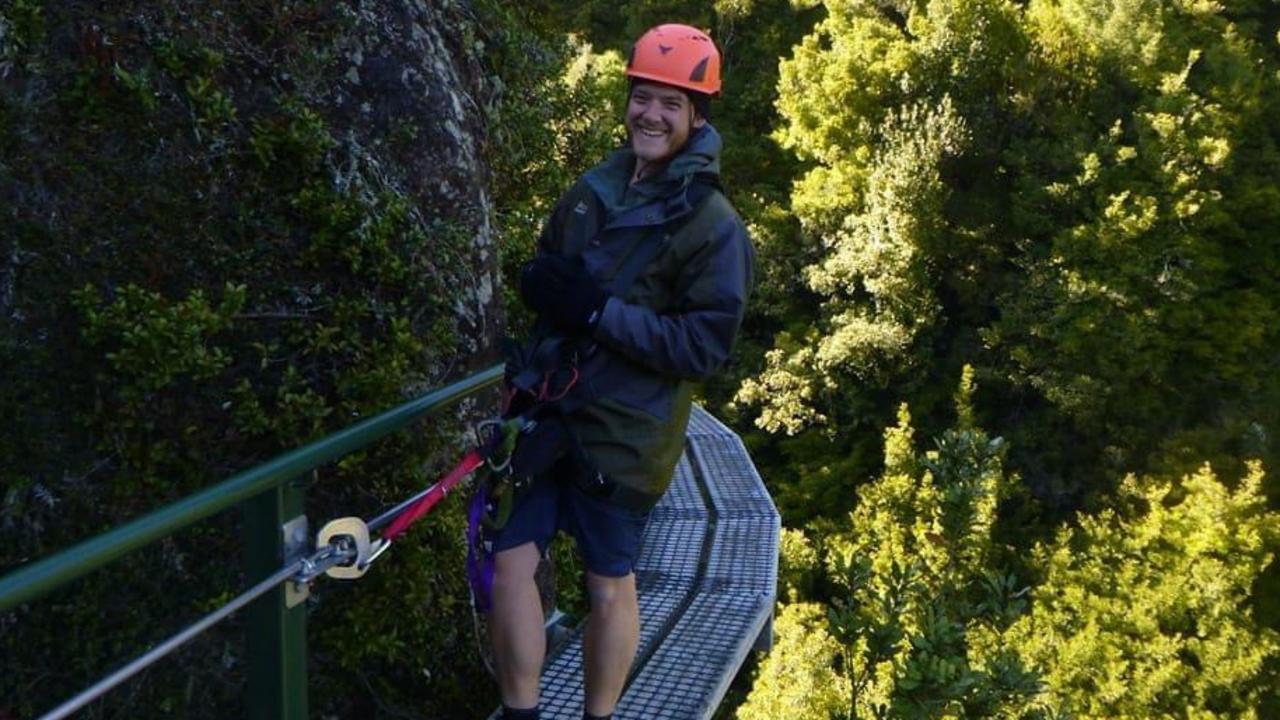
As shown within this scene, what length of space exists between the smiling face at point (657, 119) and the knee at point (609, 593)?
1051 mm

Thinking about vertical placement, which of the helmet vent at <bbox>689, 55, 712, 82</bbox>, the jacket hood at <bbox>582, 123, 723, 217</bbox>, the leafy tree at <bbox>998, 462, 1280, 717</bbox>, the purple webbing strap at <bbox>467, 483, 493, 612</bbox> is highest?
the helmet vent at <bbox>689, 55, 712, 82</bbox>

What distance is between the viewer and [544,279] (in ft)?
8.20

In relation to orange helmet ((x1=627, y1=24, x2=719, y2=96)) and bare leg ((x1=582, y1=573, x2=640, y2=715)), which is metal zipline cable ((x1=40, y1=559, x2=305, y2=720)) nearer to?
bare leg ((x1=582, y1=573, x2=640, y2=715))

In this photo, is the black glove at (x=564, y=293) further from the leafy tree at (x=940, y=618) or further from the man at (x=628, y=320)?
the leafy tree at (x=940, y=618)

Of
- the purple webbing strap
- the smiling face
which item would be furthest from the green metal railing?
the smiling face

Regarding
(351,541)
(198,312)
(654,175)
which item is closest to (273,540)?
(351,541)

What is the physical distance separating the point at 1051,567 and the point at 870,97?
31.9 ft

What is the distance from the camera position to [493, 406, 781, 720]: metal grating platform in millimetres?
3641

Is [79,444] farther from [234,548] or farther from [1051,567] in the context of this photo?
[1051,567]

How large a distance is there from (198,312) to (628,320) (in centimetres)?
156

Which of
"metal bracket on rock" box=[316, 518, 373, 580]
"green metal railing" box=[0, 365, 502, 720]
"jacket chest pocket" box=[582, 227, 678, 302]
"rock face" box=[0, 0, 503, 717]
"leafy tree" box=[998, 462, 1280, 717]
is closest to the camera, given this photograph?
"green metal railing" box=[0, 365, 502, 720]

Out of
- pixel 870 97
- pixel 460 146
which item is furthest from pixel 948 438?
pixel 870 97

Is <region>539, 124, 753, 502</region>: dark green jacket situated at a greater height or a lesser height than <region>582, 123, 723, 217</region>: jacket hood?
lesser

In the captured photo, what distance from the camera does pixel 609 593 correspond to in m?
2.74
